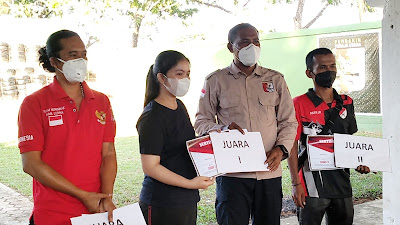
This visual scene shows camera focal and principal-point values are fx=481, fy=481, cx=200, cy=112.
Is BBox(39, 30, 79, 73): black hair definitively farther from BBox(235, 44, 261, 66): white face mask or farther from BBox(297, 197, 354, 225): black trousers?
BBox(297, 197, 354, 225): black trousers

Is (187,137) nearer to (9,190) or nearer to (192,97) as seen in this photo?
(9,190)

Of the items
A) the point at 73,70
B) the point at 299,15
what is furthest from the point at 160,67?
the point at 299,15

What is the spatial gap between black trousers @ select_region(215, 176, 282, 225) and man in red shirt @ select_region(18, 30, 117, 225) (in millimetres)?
879

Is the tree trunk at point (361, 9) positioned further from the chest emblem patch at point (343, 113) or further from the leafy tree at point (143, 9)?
the chest emblem patch at point (343, 113)

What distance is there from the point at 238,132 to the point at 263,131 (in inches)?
10.1

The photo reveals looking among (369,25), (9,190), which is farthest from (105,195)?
(369,25)

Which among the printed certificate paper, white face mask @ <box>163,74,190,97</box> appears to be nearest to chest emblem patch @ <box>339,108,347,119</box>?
white face mask @ <box>163,74,190,97</box>

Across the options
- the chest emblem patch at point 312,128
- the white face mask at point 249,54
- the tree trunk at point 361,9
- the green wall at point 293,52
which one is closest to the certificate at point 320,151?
the chest emblem patch at point 312,128

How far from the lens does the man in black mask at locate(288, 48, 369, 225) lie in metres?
3.30

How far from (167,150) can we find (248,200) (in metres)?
0.74

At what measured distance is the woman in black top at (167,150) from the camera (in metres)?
2.62

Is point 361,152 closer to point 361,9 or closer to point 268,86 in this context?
point 268,86

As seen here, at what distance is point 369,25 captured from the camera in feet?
35.9

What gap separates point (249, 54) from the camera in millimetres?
3158
